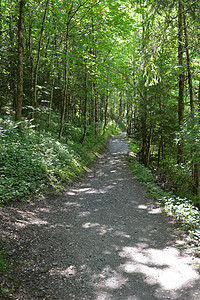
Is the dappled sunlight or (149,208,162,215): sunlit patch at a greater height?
the dappled sunlight

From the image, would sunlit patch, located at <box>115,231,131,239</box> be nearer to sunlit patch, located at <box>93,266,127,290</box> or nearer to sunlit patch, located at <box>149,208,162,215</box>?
sunlit patch, located at <box>93,266,127,290</box>

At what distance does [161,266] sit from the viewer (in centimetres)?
393

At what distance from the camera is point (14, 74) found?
11172mm

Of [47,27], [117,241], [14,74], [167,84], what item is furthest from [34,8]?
[117,241]

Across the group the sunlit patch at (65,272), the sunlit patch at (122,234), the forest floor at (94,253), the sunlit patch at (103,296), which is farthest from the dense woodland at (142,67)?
the sunlit patch at (103,296)

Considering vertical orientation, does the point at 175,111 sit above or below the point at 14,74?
below

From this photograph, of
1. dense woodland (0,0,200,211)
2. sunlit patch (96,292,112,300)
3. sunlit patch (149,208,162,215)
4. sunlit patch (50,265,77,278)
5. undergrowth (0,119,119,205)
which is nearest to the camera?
sunlit patch (96,292,112,300)

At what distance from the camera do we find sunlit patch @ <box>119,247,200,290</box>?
352 centimetres

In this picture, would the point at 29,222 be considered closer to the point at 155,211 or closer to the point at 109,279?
the point at 109,279

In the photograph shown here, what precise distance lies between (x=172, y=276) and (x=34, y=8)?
37.8ft

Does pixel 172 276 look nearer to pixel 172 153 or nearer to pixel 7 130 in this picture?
pixel 7 130

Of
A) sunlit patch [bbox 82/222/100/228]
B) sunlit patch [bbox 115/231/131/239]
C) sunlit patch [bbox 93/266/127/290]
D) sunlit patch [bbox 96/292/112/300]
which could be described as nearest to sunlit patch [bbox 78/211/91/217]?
sunlit patch [bbox 82/222/100/228]

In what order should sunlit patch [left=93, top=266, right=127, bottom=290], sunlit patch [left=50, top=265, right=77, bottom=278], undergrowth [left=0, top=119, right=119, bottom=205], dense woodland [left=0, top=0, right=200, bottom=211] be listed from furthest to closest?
dense woodland [left=0, top=0, right=200, bottom=211] → undergrowth [left=0, top=119, right=119, bottom=205] → sunlit patch [left=50, top=265, right=77, bottom=278] → sunlit patch [left=93, top=266, right=127, bottom=290]

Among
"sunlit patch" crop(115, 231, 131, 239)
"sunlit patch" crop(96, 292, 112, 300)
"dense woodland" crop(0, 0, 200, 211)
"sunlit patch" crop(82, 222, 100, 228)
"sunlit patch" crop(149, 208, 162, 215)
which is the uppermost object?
"dense woodland" crop(0, 0, 200, 211)
